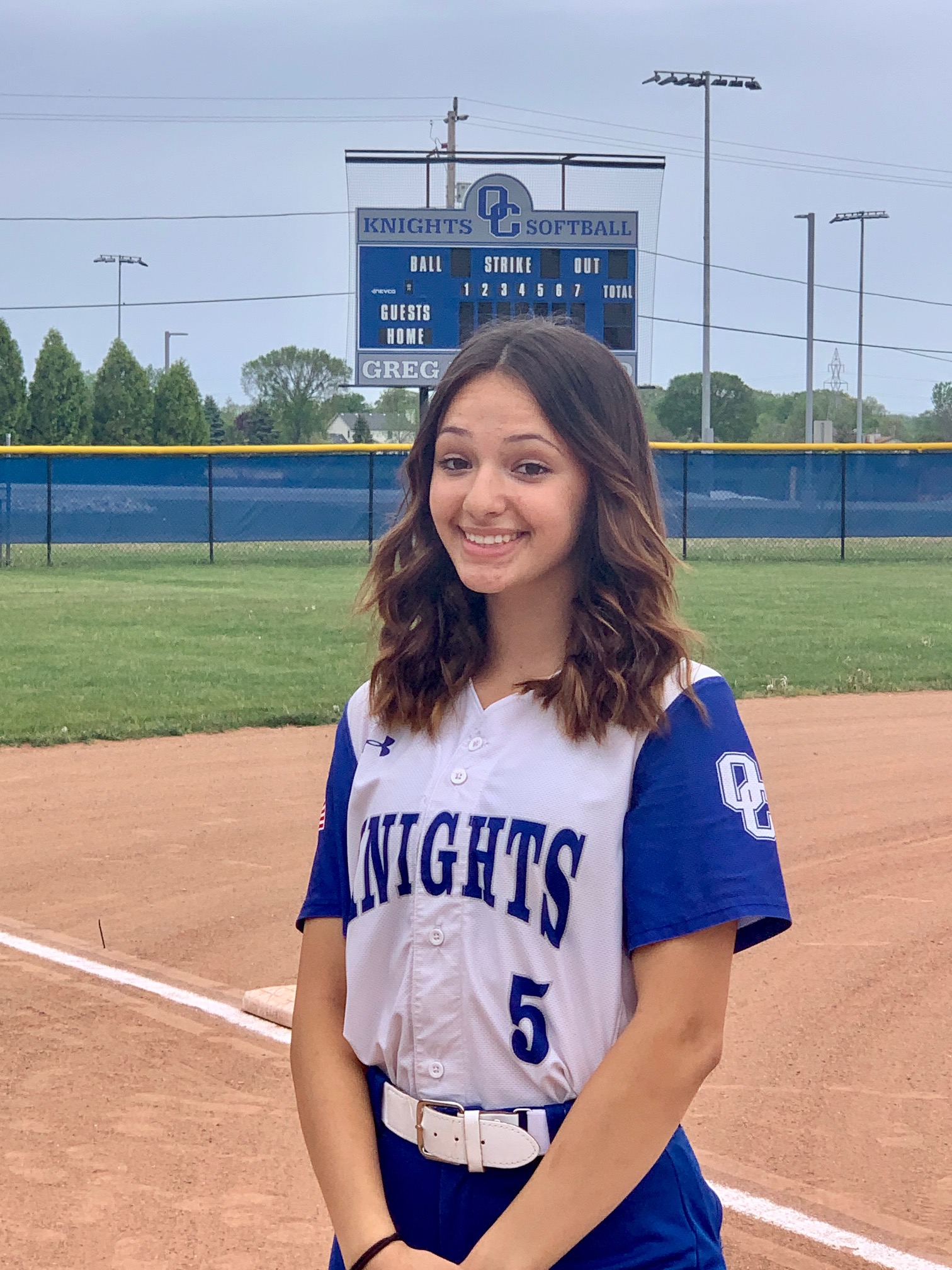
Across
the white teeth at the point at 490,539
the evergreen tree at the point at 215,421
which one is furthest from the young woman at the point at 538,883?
the evergreen tree at the point at 215,421

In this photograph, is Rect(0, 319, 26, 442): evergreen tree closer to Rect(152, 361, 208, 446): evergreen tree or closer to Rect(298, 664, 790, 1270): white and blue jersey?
Rect(152, 361, 208, 446): evergreen tree

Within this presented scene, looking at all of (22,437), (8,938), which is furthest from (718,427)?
(8,938)

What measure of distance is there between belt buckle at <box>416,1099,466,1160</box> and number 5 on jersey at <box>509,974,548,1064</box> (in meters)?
0.11

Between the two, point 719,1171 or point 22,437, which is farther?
point 22,437

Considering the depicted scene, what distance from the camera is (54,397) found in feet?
152

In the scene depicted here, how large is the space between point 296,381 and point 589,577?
83680 millimetres

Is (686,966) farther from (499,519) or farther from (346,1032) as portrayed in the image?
(499,519)

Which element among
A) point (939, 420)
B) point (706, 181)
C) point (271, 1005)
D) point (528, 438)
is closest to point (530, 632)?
point (528, 438)

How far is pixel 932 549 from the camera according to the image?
25688 millimetres

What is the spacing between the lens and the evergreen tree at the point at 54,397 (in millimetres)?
46562

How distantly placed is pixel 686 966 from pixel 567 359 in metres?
0.72

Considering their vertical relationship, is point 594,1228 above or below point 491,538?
below

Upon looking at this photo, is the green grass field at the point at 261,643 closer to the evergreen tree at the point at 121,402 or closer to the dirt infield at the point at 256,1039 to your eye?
the dirt infield at the point at 256,1039

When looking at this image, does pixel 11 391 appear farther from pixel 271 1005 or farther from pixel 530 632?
pixel 530 632
